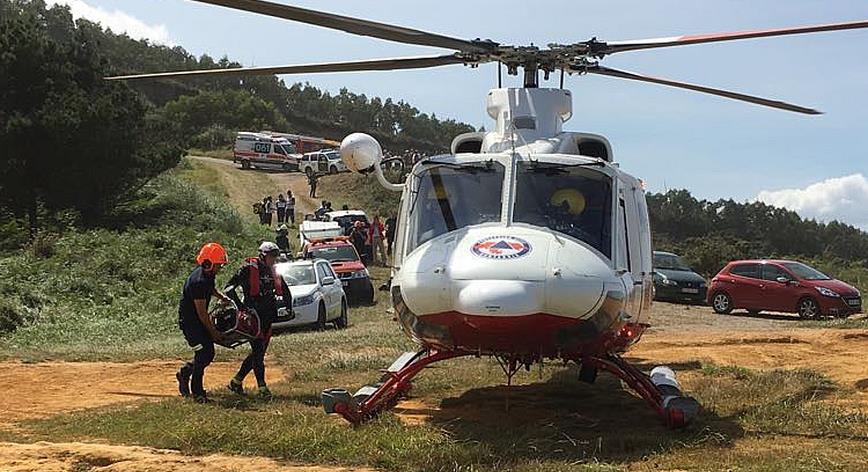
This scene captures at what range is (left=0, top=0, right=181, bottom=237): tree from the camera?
2919cm

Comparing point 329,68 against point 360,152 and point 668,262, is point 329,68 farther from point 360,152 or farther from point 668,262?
point 668,262

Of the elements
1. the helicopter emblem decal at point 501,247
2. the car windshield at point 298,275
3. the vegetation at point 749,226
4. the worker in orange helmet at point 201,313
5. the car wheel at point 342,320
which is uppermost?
the helicopter emblem decal at point 501,247

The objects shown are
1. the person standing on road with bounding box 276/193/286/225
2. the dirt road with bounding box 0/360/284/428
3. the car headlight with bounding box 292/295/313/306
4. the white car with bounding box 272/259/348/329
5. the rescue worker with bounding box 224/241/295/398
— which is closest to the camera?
the dirt road with bounding box 0/360/284/428

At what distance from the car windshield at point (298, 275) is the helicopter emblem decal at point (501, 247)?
1253 cm

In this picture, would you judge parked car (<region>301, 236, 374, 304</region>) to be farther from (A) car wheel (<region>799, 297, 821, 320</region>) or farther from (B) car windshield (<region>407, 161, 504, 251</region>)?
(B) car windshield (<region>407, 161, 504, 251</region>)

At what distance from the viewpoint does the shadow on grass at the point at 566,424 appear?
732 cm

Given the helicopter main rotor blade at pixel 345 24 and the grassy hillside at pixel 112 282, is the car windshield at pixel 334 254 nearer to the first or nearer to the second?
the grassy hillside at pixel 112 282

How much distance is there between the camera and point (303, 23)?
6.82m

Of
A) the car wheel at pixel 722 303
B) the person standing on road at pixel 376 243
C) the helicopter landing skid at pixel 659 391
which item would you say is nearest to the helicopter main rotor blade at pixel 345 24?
the helicopter landing skid at pixel 659 391

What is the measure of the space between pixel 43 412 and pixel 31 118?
2161cm

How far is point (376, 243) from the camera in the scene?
34.7 metres

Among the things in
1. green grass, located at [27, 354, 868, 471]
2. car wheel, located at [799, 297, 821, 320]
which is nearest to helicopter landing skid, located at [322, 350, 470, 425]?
green grass, located at [27, 354, 868, 471]

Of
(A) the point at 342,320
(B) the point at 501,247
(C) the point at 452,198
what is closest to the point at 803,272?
(A) the point at 342,320

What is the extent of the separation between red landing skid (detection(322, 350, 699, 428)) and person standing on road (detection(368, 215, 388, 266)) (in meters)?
24.3
